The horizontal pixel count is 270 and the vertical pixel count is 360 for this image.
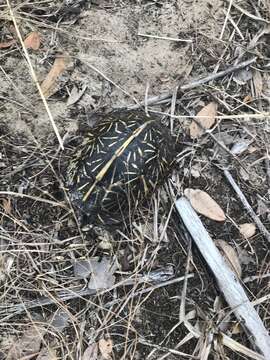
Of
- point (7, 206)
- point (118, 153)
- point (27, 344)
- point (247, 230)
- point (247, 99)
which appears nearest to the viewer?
point (118, 153)

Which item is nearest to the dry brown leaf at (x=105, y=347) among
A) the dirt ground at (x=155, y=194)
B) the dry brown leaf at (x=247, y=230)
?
the dirt ground at (x=155, y=194)

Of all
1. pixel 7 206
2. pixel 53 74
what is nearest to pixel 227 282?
pixel 7 206

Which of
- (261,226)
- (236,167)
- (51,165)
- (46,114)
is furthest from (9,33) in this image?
(261,226)

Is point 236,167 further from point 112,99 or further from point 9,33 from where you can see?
point 9,33

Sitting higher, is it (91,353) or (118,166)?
(118,166)

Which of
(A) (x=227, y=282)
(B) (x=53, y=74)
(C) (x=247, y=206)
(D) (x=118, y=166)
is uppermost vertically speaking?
(B) (x=53, y=74)

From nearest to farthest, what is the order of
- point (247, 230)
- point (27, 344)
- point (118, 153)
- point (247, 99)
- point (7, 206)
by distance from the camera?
1. point (118, 153)
2. point (27, 344)
3. point (7, 206)
4. point (247, 230)
5. point (247, 99)

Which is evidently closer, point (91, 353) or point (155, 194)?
point (91, 353)

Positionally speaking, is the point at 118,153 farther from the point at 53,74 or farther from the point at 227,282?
the point at 227,282
